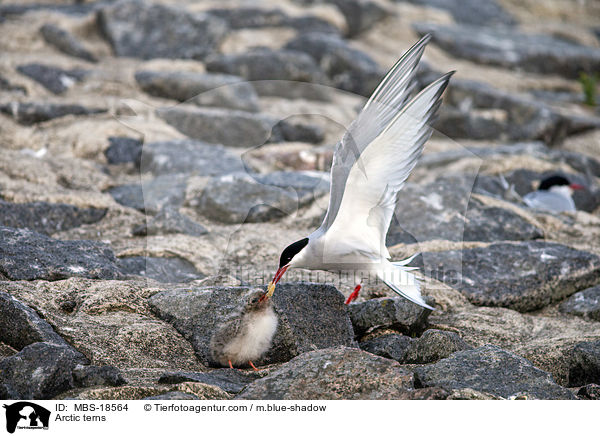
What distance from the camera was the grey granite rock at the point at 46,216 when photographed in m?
3.93

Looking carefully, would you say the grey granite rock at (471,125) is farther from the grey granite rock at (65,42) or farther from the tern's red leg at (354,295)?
the tern's red leg at (354,295)

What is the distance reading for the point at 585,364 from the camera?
2781 millimetres

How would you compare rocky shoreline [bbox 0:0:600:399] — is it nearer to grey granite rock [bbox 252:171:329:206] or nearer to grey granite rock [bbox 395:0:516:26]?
grey granite rock [bbox 252:171:329:206]

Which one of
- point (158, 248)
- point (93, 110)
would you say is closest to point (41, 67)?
point (93, 110)

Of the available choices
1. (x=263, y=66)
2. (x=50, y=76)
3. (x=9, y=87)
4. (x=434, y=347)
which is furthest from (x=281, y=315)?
(x=263, y=66)

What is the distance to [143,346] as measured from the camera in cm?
283

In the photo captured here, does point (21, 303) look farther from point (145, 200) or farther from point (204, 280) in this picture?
point (145, 200)

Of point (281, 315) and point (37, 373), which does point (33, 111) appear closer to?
point (281, 315)

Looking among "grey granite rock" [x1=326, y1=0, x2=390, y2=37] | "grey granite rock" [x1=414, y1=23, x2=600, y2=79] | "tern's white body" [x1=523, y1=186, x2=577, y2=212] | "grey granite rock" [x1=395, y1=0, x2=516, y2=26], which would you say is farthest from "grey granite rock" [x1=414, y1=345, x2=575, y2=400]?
"grey granite rock" [x1=395, y1=0, x2=516, y2=26]
